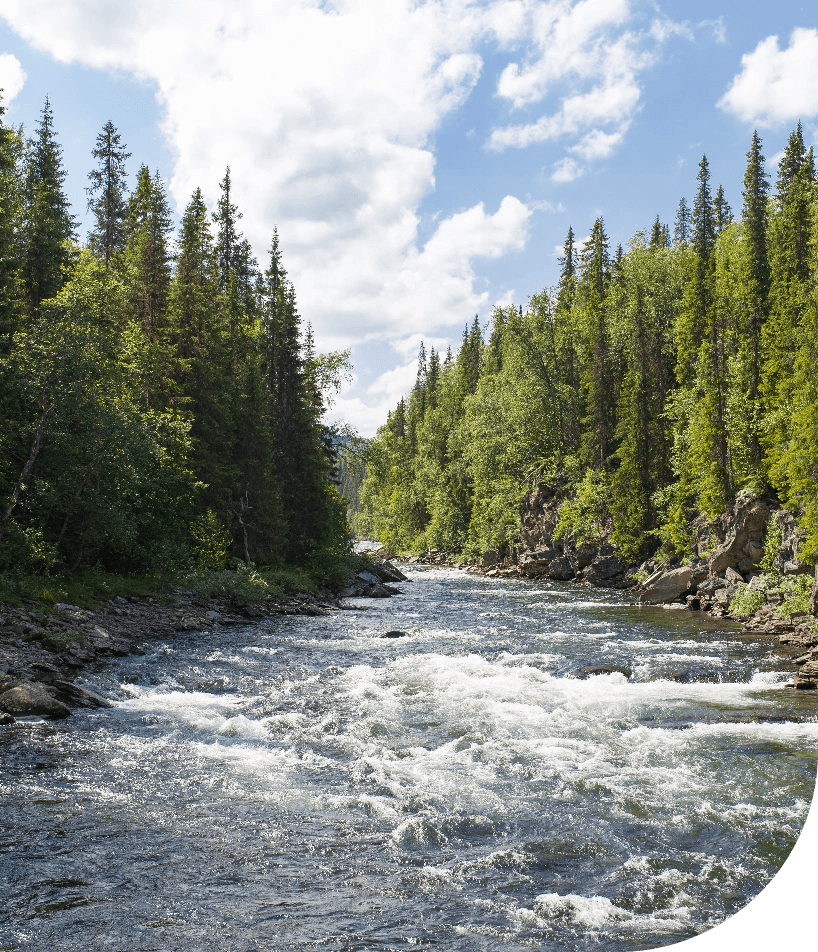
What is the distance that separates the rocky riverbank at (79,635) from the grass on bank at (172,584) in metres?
0.41

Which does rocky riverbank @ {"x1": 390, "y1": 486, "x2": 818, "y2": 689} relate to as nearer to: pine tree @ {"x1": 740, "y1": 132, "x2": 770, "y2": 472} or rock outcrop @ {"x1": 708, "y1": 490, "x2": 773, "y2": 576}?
rock outcrop @ {"x1": 708, "y1": 490, "x2": 773, "y2": 576}

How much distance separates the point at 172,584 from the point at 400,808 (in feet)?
70.6

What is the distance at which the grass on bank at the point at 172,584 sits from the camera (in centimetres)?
2027

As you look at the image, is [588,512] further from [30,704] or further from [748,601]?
[30,704]

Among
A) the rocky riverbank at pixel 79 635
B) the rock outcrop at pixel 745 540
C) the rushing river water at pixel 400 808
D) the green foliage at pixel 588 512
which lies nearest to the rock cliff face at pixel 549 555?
the green foliage at pixel 588 512

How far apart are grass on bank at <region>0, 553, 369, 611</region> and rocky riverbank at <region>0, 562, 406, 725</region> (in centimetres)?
41

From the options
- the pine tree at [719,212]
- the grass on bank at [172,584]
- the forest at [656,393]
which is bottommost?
the grass on bank at [172,584]

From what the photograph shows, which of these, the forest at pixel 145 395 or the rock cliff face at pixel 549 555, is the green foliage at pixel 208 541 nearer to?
the forest at pixel 145 395

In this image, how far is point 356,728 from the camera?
12.8 meters

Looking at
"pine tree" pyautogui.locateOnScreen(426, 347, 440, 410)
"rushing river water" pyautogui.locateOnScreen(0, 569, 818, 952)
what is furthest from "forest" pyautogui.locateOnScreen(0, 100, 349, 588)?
"pine tree" pyautogui.locateOnScreen(426, 347, 440, 410)

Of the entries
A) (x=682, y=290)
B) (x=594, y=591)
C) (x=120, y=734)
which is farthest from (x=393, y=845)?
(x=682, y=290)

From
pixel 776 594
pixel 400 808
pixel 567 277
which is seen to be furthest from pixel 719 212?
pixel 400 808

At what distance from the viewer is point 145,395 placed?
3222 centimetres

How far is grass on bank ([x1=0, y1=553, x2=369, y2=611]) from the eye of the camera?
2027 cm
